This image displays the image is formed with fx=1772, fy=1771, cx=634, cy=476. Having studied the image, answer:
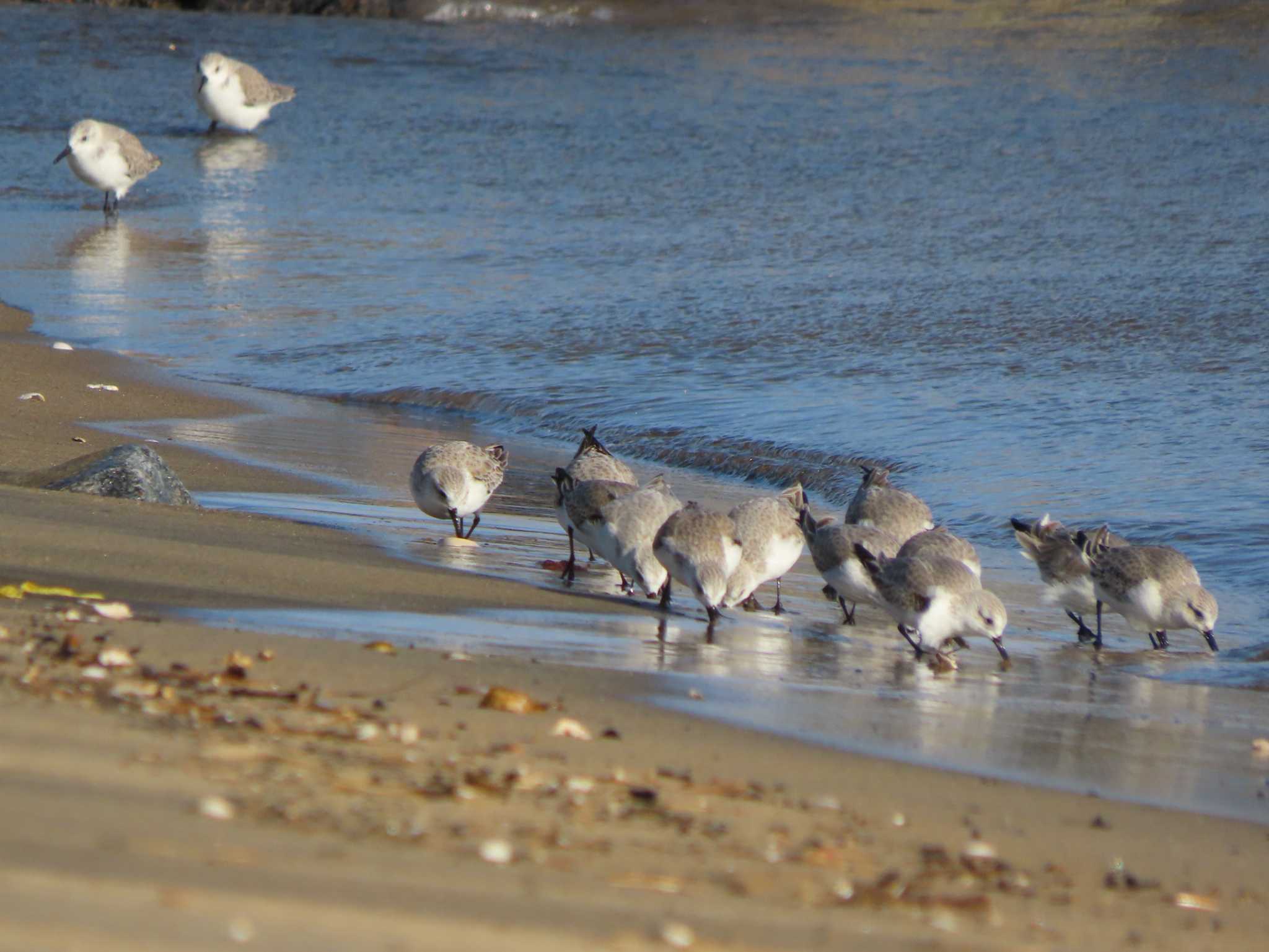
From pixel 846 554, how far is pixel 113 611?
8.66 feet

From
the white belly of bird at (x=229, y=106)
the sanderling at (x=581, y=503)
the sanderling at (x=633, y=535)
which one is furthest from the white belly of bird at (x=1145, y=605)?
the white belly of bird at (x=229, y=106)

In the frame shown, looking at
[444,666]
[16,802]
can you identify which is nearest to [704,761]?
[444,666]

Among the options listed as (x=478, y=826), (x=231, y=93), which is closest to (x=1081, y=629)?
(x=478, y=826)

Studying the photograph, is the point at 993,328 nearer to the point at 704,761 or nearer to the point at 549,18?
the point at 704,761

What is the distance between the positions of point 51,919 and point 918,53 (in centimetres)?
2257

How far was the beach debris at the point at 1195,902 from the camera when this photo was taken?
320 cm

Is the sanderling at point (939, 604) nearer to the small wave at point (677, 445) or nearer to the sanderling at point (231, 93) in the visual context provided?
the small wave at point (677, 445)

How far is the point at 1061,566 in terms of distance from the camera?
20.9 ft

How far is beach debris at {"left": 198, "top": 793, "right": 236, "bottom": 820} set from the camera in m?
2.80

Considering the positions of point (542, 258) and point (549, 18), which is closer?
point (542, 258)

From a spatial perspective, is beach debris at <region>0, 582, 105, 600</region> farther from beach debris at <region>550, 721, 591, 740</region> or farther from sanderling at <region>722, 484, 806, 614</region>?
sanderling at <region>722, 484, 806, 614</region>

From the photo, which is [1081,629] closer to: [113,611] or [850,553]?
[850,553]

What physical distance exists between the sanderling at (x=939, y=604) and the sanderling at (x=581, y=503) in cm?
110

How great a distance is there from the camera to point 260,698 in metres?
3.64
